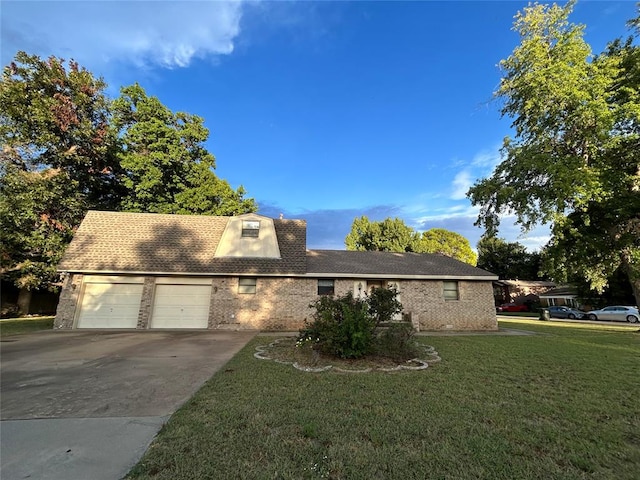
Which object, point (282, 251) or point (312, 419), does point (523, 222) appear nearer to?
point (282, 251)

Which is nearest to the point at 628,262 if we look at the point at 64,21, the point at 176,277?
the point at 176,277

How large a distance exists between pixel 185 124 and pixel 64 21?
12735 millimetres

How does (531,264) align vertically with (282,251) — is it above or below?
above

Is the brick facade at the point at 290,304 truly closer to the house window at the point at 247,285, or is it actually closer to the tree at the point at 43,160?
the house window at the point at 247,285

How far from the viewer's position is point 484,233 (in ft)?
56.2

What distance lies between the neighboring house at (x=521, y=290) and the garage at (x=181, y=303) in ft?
126

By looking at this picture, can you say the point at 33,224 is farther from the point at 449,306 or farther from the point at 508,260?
the point at 508,260

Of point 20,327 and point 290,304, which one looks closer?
point 20,327

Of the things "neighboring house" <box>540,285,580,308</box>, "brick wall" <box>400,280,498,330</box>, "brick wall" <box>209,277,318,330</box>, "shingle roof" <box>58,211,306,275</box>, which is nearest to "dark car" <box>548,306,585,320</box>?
"neighboring house" <box>540,285,580,308</box>

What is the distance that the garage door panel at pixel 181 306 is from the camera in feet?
43.5

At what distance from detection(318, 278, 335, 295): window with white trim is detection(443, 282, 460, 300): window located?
5.67 metres

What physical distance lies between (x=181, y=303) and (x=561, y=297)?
41.6m

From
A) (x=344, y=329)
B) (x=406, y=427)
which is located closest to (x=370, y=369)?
(x=344, y=329)

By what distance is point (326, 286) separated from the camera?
46.8 ft
